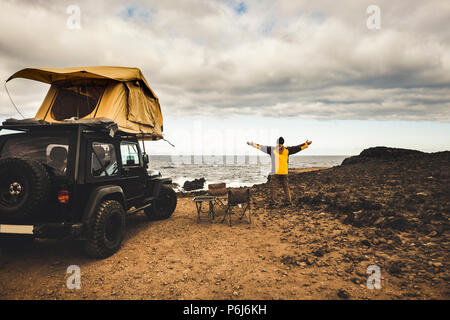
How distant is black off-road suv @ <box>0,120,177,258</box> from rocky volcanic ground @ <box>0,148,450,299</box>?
717 millimetres

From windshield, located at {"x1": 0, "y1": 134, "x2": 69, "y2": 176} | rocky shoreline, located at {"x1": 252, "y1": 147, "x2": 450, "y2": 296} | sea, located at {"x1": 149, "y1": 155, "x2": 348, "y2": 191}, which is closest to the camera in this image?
rocky shoreline, located at {"x1": 252, "y1": 147, "x2": 450, "y2": 296}

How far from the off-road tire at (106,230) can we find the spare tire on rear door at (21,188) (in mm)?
893

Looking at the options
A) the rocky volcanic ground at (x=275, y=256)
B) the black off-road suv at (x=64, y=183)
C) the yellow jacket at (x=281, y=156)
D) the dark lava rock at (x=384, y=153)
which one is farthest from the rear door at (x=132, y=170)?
the dark lava rock at (x=384, y=153)

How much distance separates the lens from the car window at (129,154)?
5.81 m

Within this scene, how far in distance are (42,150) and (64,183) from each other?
0.94m

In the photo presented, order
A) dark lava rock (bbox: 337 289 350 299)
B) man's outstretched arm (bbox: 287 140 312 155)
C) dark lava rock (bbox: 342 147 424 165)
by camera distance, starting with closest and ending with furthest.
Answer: dark lava rock (bbox: 337 289 350 299) < man's outstretched arm (bbox: 287 140 312 155) < dark lava rock (bbox: 342 147 424 165)

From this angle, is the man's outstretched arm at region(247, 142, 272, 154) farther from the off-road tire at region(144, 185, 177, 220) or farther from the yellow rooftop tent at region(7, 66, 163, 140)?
the yellow rooftop tent at region(7, 66, 163, 140)

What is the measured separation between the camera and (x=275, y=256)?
4559mm

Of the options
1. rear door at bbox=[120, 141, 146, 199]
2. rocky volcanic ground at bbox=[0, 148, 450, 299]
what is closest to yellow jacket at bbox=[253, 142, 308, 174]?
rocky volcanic ground at bbox=[0, 148, 450, 299]

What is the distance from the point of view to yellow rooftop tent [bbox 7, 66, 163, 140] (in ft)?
18.6

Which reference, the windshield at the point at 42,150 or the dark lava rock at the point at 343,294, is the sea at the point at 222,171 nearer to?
the windshield at the point at 42,150

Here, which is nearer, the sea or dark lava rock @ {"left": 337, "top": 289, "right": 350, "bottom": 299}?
dark lava rock @ {"left": 337, "top": 289, "right": 350, "bottom": 299}

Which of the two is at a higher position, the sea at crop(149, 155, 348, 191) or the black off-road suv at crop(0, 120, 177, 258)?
the black off-road suv at crop(0, 120, 177, 258)
